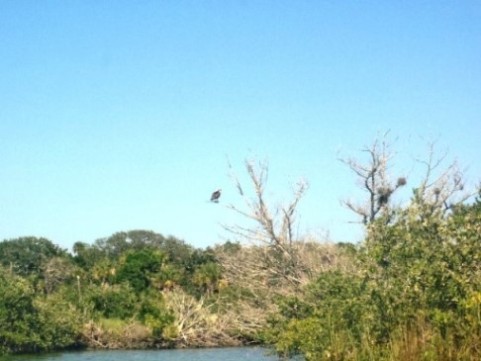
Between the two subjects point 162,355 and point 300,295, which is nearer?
point 300,295

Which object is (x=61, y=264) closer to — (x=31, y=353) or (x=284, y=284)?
(x=31, y=353)

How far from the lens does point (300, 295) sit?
2192 centimetres

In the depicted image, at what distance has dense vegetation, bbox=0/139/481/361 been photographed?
33.7 ft

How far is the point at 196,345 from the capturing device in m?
50.1

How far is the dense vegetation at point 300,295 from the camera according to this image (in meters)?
10.3

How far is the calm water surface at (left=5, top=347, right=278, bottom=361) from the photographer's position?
4153 centimetres

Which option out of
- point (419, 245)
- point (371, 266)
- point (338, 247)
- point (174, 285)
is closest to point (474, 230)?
point (419, 245)

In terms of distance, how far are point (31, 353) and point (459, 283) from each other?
42023 mm

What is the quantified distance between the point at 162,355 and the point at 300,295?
2511 centimetres

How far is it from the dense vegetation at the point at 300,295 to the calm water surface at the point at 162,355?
4.84ft

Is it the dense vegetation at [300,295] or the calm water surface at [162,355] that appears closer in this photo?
the dense vegetation at [300,295]

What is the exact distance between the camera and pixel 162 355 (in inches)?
1788

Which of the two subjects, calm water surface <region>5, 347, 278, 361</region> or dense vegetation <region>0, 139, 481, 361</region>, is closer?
dense vegetation <region>0, 139, 481, 361</region>

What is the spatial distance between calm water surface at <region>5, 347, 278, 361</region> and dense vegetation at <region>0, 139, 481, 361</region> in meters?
1.47
